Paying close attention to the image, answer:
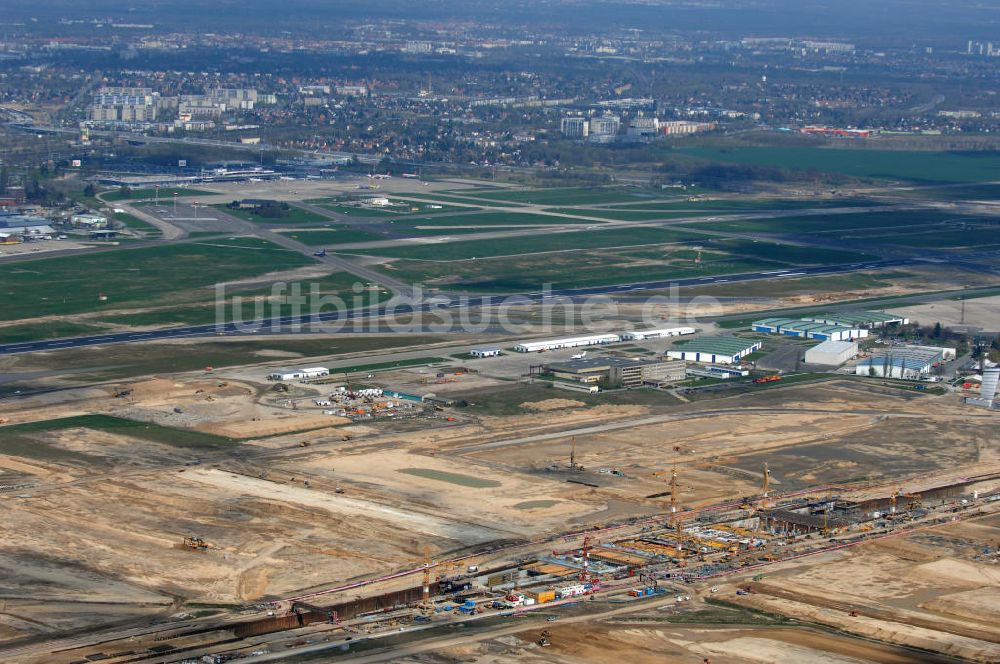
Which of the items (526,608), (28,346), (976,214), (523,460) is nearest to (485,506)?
(523,460)

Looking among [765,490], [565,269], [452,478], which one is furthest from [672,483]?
[565,269]

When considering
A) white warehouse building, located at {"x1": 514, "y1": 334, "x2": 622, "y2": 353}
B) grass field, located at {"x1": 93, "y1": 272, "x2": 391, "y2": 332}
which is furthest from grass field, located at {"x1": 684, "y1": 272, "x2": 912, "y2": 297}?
grass field, located at {"x1": 93, "y1": 272, "x2": 391, "y2": 332}

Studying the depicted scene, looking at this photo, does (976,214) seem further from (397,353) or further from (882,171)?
(397,353)

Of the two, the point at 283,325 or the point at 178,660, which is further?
the point at 283,325

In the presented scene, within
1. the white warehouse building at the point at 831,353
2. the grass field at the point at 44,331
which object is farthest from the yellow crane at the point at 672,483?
the grass field at the point at 44,331

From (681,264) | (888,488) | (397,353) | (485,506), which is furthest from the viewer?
(681,264)

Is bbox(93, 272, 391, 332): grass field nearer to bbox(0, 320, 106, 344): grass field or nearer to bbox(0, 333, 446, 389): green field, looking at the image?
bbox(0, 320, 106, 344): grass field
